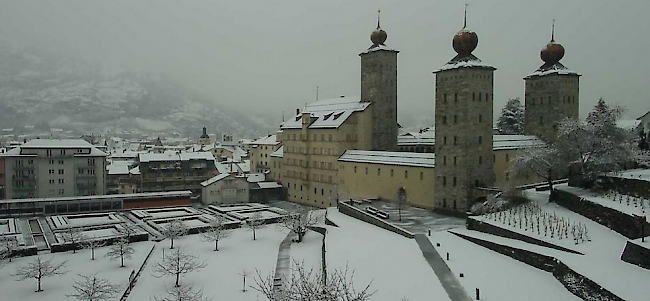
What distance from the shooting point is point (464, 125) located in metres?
36.7

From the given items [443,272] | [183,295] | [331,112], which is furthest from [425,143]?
[183,295]

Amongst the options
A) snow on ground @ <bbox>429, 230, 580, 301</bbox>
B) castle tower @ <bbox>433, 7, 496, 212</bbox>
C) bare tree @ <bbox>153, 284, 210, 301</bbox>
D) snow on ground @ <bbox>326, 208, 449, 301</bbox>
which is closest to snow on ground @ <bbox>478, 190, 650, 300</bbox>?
snow on ground @ <bbox>429, 230, 580, 301</bbox>

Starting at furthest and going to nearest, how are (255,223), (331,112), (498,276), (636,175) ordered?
(331,112) → (255,223) → (636,175) → (498,276)

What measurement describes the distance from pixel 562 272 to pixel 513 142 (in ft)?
79.3

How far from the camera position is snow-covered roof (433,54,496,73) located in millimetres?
36375

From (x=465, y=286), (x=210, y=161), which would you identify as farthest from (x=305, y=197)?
(x=465, y=286)

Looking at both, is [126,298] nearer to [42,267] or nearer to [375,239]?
[42,267]

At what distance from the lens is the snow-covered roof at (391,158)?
1630 inches

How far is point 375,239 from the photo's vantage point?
30.7 metres

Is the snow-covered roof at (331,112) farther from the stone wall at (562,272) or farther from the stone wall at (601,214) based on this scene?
the stone wall at (562,272)

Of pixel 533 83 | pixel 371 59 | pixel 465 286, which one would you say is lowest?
pixel 465 286

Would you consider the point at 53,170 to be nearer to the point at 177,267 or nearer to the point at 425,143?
the point at 177,267

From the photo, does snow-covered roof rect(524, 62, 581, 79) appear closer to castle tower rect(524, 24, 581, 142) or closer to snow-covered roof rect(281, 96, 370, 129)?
castle tower rect(524, 24, 581, 142)

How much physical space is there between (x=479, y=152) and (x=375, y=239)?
39.8ft
